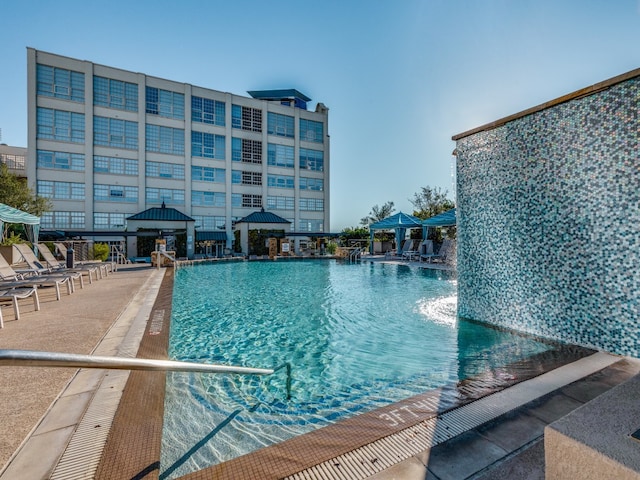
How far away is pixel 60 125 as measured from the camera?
78.4 feet

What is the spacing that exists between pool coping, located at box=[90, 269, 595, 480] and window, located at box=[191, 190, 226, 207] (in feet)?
91.0

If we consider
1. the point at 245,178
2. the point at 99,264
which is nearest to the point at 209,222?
the point at 245,178

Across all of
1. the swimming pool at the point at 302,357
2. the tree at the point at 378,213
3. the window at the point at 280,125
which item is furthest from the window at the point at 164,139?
the tree at the point at 378,213

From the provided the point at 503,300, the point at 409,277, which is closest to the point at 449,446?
the point at 503,300

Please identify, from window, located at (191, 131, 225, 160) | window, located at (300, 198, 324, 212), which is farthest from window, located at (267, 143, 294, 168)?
window, located at (191, 131, 225, 160)

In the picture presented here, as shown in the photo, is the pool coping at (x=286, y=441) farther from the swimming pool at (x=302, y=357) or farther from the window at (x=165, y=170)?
the window at (x=165, y=170)

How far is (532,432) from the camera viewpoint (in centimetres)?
223

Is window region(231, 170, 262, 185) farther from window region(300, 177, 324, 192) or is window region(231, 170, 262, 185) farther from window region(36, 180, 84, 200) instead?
window region(36, 180, 84, 200)

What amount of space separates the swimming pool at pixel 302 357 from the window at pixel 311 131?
28.9 metres

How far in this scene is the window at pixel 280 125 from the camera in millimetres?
32969

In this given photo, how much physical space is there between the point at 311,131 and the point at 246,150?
8321mm

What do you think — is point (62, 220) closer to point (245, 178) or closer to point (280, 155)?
point (245, 178)

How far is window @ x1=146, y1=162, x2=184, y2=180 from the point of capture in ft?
88.6

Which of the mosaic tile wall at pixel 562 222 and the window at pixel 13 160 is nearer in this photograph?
the mosaic tile wall at pixel 562 222
